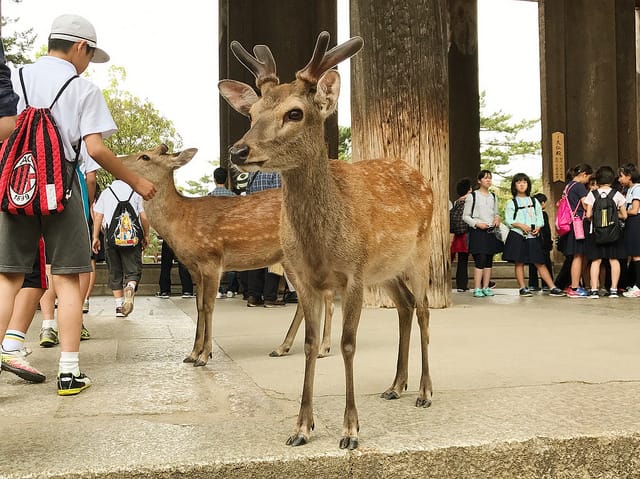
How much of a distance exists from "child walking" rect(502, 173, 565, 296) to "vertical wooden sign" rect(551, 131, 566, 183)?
5934 mm

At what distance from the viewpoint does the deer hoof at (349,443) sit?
9.55 ft

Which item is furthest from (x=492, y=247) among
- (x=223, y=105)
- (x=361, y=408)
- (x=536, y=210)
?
(x=361, y=408)

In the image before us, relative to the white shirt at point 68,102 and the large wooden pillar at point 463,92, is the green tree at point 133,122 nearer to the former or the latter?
the large wooden pillar at point 463,92

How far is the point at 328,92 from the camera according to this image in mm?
3312

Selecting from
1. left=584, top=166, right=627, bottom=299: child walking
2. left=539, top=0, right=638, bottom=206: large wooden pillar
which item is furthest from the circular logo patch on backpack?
left=539, top=0, right=638, bottom=206: large wooden pillar

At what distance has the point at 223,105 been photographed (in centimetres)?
1559

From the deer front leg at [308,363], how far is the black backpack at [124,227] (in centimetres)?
530

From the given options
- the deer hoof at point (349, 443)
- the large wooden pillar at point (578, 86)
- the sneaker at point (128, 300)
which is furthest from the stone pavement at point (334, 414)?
the large wooden pillar at point (578, 86)

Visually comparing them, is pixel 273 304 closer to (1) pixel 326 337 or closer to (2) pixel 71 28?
(1) pixel 326 337

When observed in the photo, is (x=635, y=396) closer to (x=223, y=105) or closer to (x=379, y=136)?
(x=379, y=136)

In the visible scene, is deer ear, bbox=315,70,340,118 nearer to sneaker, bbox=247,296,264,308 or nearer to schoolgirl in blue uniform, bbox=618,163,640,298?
sneaker, bbox=247,296,264,308

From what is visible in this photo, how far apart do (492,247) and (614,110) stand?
25.6ft

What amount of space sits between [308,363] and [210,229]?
273 centimetres

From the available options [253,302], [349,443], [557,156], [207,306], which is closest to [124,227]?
[253,302]
